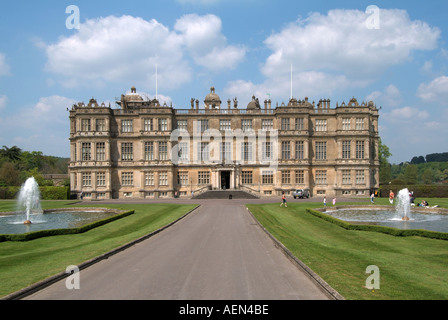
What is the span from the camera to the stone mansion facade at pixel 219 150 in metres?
64.9

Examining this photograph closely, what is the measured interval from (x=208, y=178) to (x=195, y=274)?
53.2 meters

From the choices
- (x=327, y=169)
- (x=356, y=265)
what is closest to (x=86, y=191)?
(x=327, y=169)

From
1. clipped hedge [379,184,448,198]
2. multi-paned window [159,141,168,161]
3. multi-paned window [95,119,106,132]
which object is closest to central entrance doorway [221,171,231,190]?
multi-paned window [159,141,168,161]

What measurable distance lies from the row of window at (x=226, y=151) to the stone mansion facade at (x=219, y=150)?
0.19 metres

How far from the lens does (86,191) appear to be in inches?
2530

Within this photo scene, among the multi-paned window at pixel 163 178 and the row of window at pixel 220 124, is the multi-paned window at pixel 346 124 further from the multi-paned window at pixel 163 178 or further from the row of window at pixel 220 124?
the multi-paned window at pixel 163 178

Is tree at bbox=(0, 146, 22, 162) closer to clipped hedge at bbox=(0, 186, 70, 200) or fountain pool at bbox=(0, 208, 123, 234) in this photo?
clipped hedge at bbox=(0, 186, 70, 200)

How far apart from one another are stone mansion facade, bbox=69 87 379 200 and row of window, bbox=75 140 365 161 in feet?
0.63

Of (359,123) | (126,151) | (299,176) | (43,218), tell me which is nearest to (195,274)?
(43,218)

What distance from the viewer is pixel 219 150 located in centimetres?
6744

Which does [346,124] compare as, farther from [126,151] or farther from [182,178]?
[126,151]

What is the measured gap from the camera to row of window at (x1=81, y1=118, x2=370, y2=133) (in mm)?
64875
